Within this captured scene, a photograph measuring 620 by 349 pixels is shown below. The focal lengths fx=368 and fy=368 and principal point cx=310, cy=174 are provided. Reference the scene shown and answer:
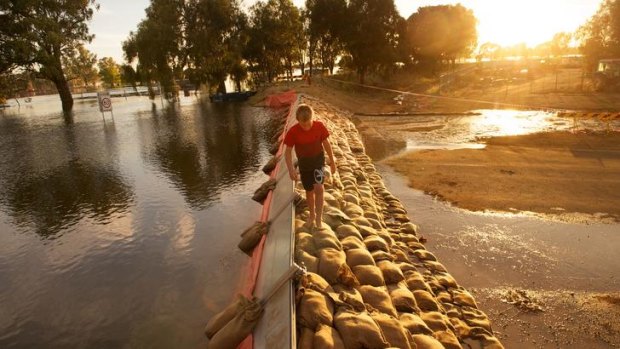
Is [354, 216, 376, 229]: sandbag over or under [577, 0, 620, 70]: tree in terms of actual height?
under

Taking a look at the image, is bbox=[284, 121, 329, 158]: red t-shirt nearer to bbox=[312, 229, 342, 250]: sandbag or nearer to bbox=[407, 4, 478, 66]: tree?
bbox=[312, 229, 342, 250]: sandbag

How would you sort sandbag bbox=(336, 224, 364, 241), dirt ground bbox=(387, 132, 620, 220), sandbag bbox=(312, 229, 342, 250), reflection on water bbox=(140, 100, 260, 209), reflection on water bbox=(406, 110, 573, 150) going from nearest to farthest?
sandbag bbox=(312, 229, 342, 250) < sandbag bbox=(336, 224, 364, 241) < dirt ground bbox=(387, 132, 620, 220) < reflection on water bbox=(140, 100, 260, 209) < reflection on water bbox=(406, 110, 573, 150)

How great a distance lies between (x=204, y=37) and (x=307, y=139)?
41069 mm

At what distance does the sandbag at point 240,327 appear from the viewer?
14.7 feet

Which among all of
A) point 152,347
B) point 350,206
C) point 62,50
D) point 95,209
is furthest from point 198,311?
point 62,50

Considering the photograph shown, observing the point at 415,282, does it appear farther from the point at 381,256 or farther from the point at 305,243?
the point at 305,243

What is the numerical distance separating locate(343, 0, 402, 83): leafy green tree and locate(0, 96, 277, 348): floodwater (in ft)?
97.2

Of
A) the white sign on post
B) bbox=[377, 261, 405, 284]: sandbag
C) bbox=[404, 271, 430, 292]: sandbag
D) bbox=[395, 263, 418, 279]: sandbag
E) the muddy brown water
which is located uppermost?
the white sign on post

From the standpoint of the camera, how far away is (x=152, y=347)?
5.70 metres

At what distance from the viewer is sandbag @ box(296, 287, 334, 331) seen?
166 inches

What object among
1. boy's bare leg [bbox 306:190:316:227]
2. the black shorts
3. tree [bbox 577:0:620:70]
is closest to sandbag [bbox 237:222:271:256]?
boy's bare leg [bbox 306:190:316:227]

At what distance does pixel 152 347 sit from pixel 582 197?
12.1m

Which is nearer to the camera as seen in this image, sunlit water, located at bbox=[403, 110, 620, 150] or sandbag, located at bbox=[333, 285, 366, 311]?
sandbag, located at bbox=[333, 285, 366, 311]

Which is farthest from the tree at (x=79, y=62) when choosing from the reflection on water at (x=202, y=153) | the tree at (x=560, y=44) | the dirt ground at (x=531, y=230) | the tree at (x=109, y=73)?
the tree at (x=560, y=44)
